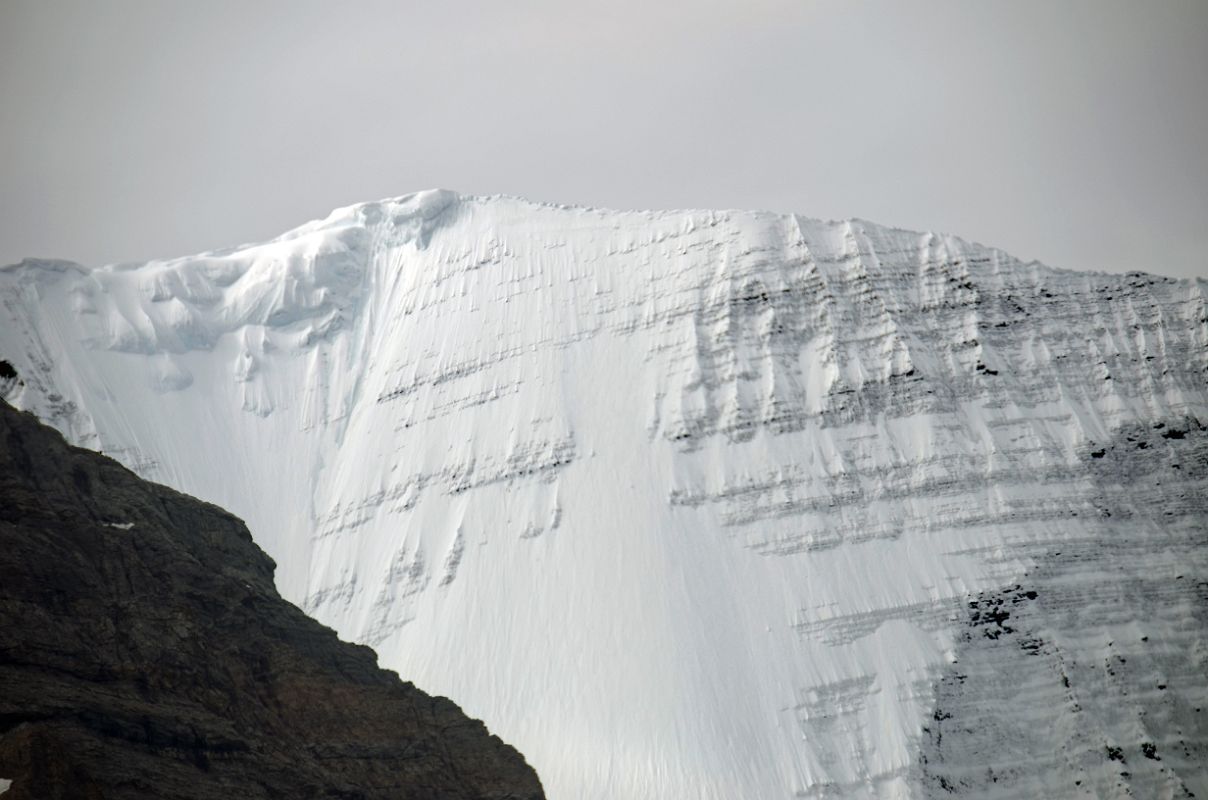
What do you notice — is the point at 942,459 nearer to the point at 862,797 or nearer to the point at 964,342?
the point at 964,342

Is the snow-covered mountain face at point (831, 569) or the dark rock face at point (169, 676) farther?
the snow-covered mountain face at point (831, 569)

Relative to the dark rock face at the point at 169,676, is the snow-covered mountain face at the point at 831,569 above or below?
above

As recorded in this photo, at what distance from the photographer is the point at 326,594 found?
644 feet

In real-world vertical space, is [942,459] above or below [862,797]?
above

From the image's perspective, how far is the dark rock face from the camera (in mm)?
71812

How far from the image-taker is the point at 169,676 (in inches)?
3031

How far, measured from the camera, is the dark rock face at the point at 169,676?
71.8m

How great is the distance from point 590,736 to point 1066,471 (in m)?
55.0

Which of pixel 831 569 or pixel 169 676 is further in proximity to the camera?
pixel 831 569

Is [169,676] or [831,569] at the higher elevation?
[831,569]

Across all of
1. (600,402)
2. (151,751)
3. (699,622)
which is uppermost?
(600,402)

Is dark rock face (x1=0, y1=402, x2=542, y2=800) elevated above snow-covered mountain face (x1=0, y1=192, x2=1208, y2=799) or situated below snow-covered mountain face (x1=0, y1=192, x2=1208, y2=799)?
below

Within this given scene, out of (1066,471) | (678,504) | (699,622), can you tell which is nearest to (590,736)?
(699,622)

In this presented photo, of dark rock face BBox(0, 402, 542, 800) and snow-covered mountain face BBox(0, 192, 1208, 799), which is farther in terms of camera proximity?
snow-covered mountain face BBox(0, 192, 1208, 799)
